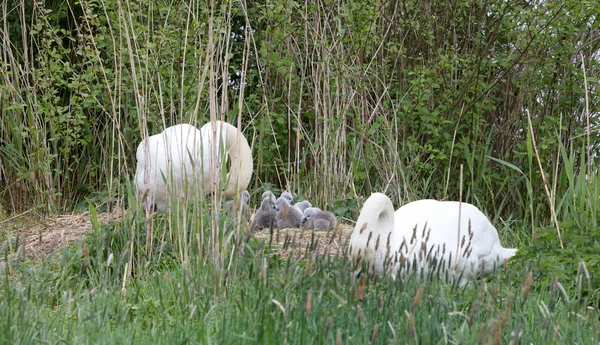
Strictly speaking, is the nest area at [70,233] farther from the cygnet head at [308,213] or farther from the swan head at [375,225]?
the swan head at [375,225]

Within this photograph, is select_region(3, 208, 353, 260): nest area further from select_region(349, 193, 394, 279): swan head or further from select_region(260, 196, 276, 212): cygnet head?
select_region(349, 193, 394, 279): swan head

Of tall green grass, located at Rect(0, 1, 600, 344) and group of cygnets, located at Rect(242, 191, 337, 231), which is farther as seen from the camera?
tall green grass, located at Rect(0, 1, 600, 344)

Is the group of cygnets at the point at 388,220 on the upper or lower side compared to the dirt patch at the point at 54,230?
upper

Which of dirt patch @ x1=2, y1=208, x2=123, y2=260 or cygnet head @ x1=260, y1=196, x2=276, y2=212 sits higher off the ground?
cygnet head @ x1=260, y1=196, x2=276, y2=212

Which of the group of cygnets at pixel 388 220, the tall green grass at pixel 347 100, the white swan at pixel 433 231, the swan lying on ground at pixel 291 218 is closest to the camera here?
the group of cygnets at pixel 388 220

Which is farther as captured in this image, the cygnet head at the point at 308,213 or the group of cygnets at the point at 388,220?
the cygnet head at the point at 308,213

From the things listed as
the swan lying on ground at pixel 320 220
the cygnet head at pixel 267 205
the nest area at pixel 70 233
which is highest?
the cygnet head at pixel 267 205

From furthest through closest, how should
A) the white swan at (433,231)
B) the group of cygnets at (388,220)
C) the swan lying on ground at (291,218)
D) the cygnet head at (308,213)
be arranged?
the cygnet head at (308,213)
the swan lying on ground at (291,218)
the white swan at (433,231)
the group of cygnets at (388,220)

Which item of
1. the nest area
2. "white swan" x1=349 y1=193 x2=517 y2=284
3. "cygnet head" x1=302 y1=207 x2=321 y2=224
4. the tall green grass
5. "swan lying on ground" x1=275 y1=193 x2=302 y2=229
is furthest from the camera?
the tall green grass

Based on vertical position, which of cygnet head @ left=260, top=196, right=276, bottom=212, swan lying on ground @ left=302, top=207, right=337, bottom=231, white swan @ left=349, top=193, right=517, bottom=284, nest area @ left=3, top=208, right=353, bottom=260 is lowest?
nest area @ left=3, top=208, right=353, bottom=260

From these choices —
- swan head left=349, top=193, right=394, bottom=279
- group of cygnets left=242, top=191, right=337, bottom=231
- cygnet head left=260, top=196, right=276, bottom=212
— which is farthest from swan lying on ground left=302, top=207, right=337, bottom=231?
swan head left=349, top=193, right=394, bottom=279

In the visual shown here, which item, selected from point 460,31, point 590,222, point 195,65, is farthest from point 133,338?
point 460,31

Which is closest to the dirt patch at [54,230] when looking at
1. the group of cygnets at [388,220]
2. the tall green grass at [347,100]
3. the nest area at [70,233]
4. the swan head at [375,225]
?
the nest area at [70,233]

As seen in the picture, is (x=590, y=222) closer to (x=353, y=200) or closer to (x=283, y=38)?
(x=353, y=200)
